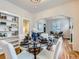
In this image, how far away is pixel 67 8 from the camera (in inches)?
275

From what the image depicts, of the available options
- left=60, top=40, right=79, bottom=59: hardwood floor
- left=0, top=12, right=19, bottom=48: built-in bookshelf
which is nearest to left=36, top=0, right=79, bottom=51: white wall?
left=60, top=40, right=79, bottom=59: hardwood floor

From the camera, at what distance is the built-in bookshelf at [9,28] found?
510 centimetres

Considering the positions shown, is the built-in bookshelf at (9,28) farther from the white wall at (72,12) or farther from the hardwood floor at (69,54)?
the white wall at (72,12)

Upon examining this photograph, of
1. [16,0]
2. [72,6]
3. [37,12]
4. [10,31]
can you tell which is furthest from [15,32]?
[72,6]

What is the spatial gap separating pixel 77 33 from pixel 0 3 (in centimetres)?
444

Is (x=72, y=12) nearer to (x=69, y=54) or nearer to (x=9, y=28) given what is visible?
(x=69, y=54)

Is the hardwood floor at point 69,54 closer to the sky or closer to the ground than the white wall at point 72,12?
closer to the ground

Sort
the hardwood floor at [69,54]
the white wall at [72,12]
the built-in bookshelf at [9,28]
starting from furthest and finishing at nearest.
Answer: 1. the white wall at [72,12]
2. the built-in bookshelf at [9,28]
3. the hardwood floor at [69,54]

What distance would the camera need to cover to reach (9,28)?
225 inches

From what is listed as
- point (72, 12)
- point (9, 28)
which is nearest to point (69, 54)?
point (72, 12)

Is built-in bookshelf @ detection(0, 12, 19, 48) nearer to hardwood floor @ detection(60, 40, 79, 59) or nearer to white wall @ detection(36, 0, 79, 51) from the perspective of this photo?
hardwood floor @ detection(60, 40, 79, 59)

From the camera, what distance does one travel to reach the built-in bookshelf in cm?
510

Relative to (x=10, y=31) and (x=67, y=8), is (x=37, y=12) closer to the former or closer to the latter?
(x=67, y=8)

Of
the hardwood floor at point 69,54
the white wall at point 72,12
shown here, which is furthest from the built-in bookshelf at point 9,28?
the white wall at point 72,12
